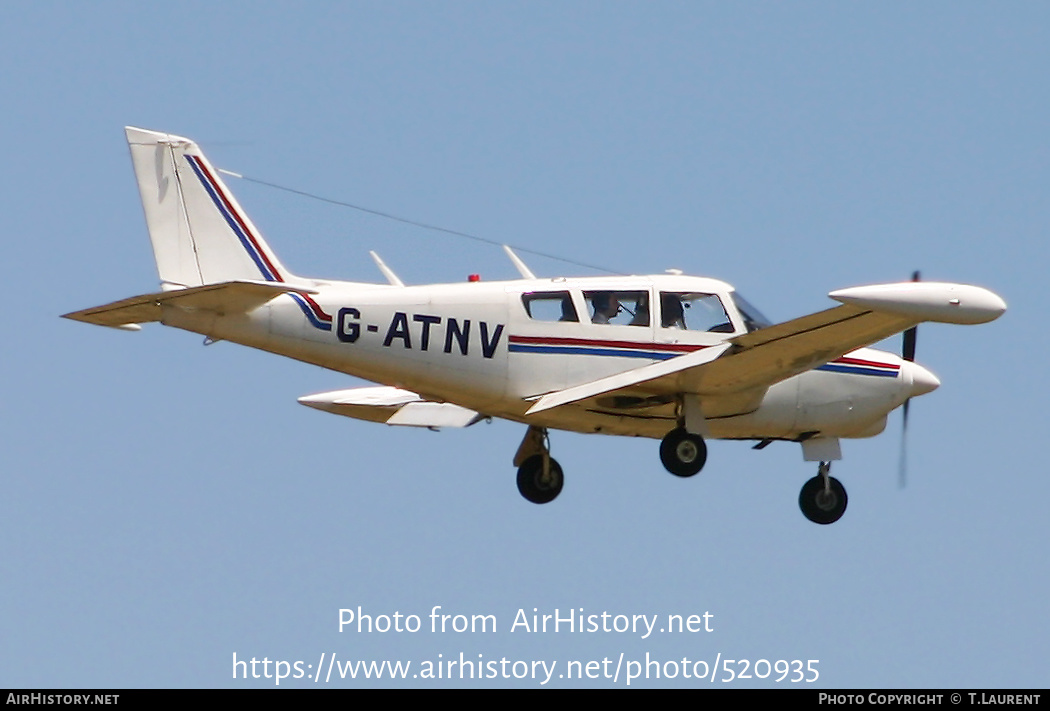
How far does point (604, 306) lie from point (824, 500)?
421 cm

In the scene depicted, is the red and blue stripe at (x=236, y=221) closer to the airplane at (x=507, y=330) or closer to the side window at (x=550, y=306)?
the airplane at (x=507, y=330)

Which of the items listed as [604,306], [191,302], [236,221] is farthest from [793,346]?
[191,302]

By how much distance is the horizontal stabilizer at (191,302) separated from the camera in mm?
23453

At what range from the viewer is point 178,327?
24.1 metres

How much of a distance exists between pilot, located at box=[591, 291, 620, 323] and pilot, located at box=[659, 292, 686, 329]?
564mm

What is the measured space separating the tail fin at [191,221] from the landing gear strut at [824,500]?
24.0 feet

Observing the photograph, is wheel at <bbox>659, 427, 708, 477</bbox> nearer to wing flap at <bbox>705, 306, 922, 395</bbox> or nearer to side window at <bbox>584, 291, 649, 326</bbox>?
wing flap at <bbox>705, 306, 922, 395</bbox>

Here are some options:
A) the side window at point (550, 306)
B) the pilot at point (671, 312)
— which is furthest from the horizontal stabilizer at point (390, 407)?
the pilot at point (671, 312)

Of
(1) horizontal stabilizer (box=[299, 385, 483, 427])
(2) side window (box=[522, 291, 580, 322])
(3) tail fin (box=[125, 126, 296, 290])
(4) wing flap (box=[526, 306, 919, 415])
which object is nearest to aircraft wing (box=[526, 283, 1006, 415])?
(4) wing flap (box=[526, 306, 919, 415])

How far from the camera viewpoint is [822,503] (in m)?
26.9

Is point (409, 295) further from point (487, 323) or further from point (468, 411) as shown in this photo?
point (468, 411)

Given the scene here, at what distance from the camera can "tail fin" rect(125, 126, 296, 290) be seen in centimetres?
2486

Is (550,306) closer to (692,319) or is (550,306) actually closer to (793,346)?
(692,319)
